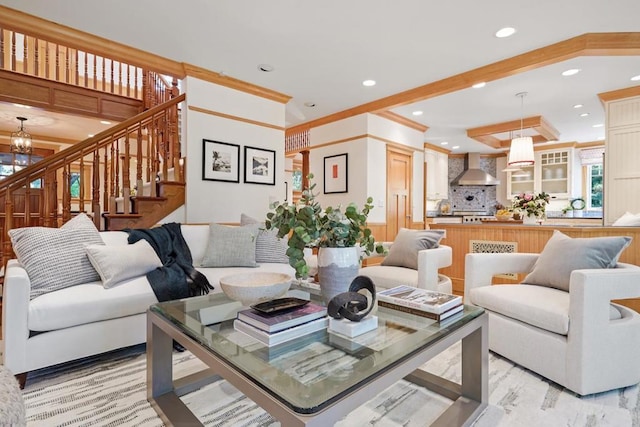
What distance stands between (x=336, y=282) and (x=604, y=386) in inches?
58.2

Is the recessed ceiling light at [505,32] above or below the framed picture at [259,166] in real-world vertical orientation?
above

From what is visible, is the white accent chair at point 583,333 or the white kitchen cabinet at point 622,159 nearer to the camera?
the white accent chair at point 583,333

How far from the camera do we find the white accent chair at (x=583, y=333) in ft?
5.26

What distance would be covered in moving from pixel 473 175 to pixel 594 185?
2.47m

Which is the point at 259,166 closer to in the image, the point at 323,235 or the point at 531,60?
the point at 323,235

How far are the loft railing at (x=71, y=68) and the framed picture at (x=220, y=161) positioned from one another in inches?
71.3

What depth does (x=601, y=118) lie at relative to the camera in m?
5.48

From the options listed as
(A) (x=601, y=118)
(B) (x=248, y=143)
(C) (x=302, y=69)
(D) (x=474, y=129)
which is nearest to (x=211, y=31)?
(C) (x=302, y=69)

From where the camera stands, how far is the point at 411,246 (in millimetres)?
2879

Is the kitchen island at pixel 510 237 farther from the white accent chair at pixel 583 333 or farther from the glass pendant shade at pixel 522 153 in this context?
the glass pendant shade at pixel 522 153

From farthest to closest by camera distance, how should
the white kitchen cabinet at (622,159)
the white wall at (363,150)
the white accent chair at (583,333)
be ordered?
1. the white wall at (363,150)
2. the white kitchen cabinet at (622,159)
3. the white accent chair at (583,333)

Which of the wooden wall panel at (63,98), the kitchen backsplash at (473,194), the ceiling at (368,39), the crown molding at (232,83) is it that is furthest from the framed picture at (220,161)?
the kitchen backsplash at (473,194)

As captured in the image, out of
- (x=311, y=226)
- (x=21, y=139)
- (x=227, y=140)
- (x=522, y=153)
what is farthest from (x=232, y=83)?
(x=21, y=139)

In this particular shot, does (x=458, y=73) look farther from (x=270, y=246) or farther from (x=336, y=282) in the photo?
(x=336, y=282)
